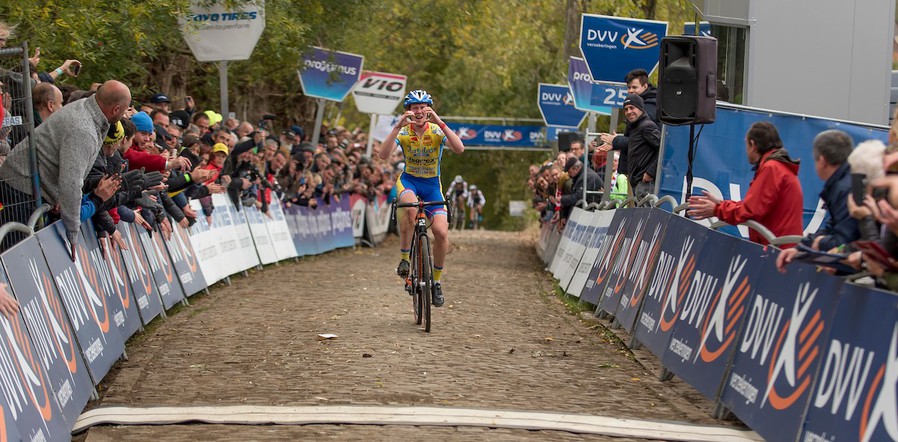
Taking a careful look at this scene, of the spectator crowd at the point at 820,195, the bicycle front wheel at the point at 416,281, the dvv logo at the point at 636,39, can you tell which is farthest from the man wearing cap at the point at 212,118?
the bicycle front wheel at the point at 416,281

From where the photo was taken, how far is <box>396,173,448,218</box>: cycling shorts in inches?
499

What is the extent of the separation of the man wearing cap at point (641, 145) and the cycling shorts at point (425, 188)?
2639 millimetres

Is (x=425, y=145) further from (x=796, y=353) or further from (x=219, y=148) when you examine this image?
(x=796, y=353)

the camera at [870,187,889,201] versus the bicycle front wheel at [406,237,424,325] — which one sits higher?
the camera at [870,187,889,201]

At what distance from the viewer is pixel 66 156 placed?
30.2 feet

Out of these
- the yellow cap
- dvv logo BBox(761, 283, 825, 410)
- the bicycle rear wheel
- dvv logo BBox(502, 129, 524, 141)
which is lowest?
dvv logo BBox(502, 129, 524, 141)

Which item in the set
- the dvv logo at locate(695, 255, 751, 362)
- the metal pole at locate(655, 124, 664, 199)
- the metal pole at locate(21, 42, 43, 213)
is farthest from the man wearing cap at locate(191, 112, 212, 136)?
the dvv logo at locate(695, 255, 751, 362)

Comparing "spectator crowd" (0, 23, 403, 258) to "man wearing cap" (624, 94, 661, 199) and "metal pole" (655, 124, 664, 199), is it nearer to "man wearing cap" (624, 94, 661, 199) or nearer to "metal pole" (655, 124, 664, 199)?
"man wearing cap" (624, 94, 661, 199)

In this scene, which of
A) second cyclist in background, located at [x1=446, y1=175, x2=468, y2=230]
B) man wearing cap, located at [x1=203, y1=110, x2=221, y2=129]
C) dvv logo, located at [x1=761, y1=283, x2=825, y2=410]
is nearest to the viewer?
dvv logo, located at [x1=761, y1=283, x2=825, y2=410]

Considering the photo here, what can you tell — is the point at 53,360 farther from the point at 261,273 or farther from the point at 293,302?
the point at 261,273

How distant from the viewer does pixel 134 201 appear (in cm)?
1274

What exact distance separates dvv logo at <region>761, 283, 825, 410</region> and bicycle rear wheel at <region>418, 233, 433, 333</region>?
16.1ft

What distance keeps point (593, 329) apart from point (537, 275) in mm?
9744

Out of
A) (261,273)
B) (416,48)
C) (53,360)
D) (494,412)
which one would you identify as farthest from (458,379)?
(416,48)
